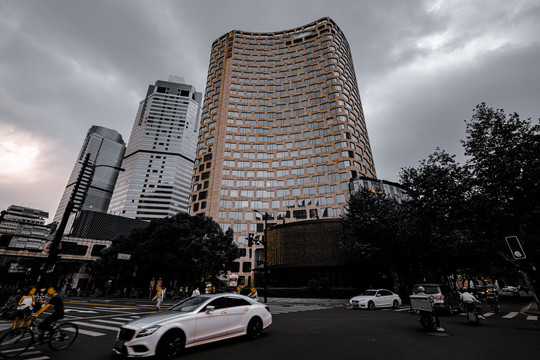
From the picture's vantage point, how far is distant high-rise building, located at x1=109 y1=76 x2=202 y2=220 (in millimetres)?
143675

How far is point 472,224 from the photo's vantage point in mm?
16594

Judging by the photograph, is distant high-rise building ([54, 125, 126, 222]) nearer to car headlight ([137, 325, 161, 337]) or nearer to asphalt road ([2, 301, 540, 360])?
asphalt road ([2, 301, 540, 360])

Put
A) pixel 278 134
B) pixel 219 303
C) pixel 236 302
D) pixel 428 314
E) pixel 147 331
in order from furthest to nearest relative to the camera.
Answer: pixel 278 134
pixel 428 314
pixel 236 302
pixel 219 303
pixel 147 331

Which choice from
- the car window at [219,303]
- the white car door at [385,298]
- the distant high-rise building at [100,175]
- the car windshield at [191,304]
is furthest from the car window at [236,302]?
the distant high-rise building at [100,175]

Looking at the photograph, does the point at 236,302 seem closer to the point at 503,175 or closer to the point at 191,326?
the point at 191,326

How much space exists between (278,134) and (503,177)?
62.3 metres

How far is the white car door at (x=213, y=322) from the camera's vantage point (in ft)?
21.5

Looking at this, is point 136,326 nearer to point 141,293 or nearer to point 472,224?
point 472,224

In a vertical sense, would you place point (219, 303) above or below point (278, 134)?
below

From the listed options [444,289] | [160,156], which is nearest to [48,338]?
[444,289]

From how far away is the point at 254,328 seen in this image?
7.91m

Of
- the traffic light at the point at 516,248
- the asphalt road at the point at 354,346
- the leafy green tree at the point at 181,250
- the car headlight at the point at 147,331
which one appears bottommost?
the asphalt road at the point at 354,346

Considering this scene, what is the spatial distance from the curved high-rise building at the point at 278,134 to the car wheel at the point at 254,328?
49.5 metres

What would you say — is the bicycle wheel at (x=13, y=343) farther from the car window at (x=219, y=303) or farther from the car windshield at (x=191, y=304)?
the car window at (x=219, y=303)
